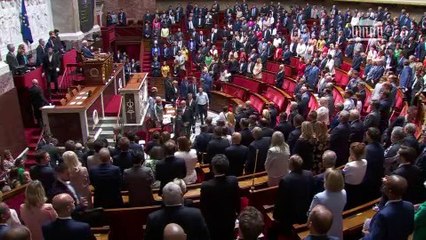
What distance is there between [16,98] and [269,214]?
739 centimetres

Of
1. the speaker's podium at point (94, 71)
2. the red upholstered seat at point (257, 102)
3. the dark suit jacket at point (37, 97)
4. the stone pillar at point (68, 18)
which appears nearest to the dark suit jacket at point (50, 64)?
the speaker's podium at point (94, 71)

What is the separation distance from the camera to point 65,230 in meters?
3.61

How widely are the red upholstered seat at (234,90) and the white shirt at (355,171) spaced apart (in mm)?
10945

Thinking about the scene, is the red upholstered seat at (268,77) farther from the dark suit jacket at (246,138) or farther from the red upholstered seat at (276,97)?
the dark suit jacket at (246,138)

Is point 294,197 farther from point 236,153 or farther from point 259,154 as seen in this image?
point 259,154

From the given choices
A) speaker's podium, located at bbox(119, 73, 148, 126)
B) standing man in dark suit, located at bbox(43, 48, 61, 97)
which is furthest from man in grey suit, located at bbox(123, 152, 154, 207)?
standing man in dark suit, located at bbox(43, 48, 61, 97)

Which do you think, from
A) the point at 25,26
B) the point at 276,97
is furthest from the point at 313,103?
the point at 25,26

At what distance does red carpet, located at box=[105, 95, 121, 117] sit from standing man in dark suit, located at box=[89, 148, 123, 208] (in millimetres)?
7593

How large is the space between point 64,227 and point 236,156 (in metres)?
2.91

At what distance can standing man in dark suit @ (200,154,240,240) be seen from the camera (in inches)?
175

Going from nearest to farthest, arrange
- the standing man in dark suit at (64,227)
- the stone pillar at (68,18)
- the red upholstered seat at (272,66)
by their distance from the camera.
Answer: the standing man in dark suit at (64,227) → the stone pillar at (68,18) → the red upholstered seat at (272,66)

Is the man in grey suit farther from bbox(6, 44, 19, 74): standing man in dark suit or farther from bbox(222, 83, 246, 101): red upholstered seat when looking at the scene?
bbox(222, 83, 246, 101): red upholstered seat

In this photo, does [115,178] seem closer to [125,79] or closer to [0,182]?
[0,182]

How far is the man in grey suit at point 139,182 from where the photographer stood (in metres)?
4.95
